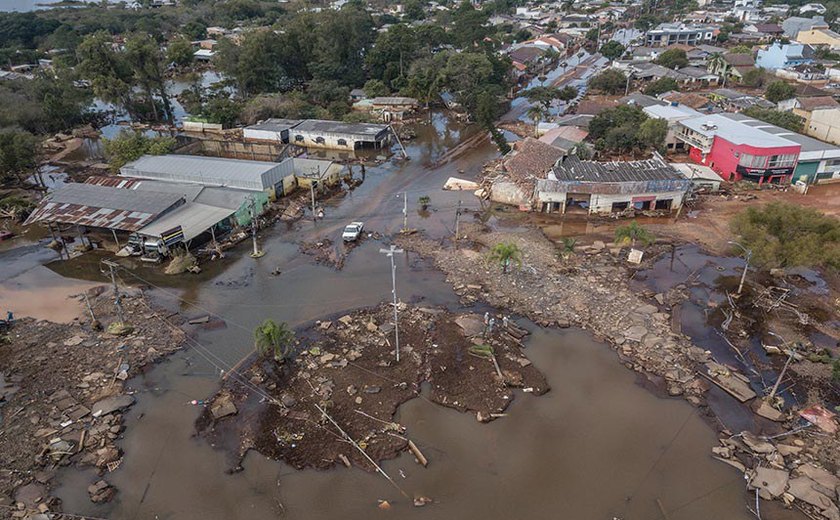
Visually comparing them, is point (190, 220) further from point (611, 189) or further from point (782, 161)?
point (782, 161)

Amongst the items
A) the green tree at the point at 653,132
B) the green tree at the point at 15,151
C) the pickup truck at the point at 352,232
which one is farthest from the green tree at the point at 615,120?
the green tree at the point at 15,151

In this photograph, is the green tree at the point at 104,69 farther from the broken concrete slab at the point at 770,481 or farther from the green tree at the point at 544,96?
the broken concrete slab at the point at 770,481

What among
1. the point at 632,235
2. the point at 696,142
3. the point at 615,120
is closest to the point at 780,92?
the point at 696,142

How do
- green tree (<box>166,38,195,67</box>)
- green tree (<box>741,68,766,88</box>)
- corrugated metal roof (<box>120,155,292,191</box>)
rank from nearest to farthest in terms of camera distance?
corrugated metal roof (<box>120,155,292,191</box>), green tree (<box>166,38,195,67</box>), green tree (<box>741,68,766,88</box>)

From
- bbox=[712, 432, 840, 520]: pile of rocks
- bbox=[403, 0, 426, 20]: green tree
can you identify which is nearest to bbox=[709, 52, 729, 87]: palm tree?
bbox=[712, 432, 840, 520]: pile of rocks

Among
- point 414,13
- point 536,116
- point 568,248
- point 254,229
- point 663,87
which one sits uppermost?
point 414,13

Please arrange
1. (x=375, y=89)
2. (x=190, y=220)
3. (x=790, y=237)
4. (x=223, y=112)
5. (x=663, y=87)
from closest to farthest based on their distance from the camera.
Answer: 1. (x=790, y=237)
2. (x=190, y=220)
3. (x=223, y=112)
4. (x=663, y=87)
5. (x=375, y=89)

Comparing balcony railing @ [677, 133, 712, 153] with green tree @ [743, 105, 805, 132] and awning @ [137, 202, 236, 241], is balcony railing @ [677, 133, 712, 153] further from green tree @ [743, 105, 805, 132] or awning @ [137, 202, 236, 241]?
awning @ [137, 202, 236, 241]
